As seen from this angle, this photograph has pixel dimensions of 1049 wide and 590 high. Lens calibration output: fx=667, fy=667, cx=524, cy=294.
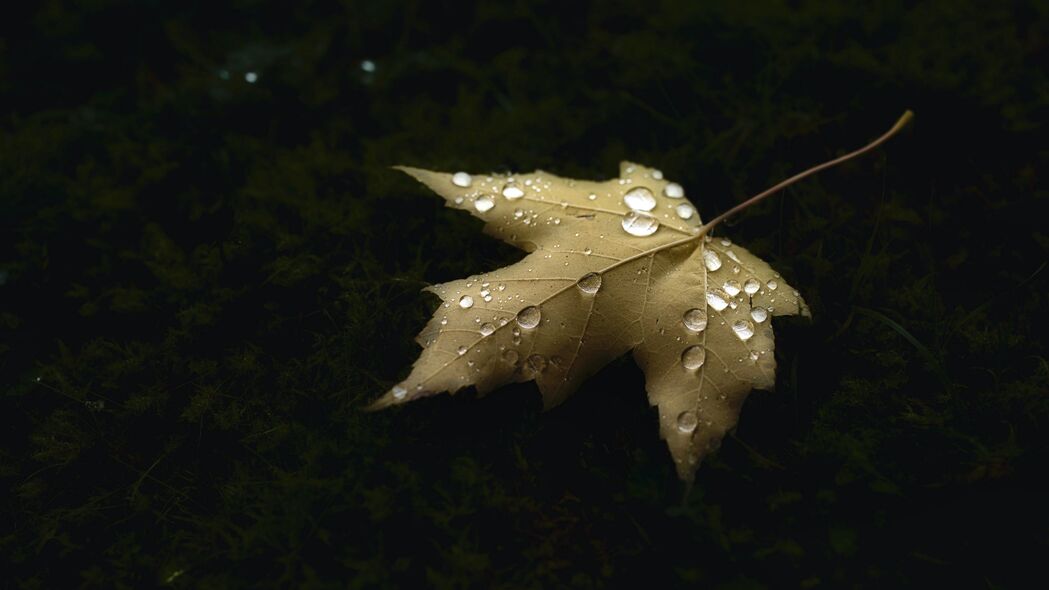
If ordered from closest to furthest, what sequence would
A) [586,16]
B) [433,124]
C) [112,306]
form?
[112,306] → [433,124] → [586,16]

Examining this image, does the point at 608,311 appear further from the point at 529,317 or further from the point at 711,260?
the point at 711,260

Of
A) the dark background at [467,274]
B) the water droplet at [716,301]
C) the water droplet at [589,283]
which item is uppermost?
the water droplet at [589,283]

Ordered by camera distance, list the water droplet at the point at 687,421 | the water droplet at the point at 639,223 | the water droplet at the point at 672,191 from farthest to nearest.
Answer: the water droplet at the point at 672,191 → the water droplet at the point at 639,223 → the water droplet at the point at 687,421

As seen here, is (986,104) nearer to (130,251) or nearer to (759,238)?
(759,238)

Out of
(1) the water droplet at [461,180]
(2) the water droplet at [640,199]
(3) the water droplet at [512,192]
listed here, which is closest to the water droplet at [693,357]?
(2) the water droplet at [640,199]

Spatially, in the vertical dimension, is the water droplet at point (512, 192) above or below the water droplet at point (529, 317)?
above

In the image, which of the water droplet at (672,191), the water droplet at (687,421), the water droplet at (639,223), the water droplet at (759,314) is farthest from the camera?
the water droplet at (672,191)

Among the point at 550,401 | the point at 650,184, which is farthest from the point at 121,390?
the point at 650,184

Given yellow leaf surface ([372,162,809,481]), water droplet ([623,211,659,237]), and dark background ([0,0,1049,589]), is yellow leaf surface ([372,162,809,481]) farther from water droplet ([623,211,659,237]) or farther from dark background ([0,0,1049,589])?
dark background ([0,0,1049,589])

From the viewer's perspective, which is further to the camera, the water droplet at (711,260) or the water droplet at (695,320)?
the water droplet at (711,260)

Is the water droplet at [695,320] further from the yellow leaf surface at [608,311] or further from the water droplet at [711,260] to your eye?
the water droplet at [711,260]
